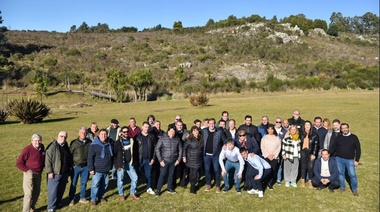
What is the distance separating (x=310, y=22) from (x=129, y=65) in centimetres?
7165

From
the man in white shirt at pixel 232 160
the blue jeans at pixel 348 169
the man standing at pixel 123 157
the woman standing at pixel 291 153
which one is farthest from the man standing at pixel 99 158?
the blue jeans at pixel 348 169

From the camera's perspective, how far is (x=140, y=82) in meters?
40.1

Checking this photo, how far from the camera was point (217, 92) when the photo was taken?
46406 mm

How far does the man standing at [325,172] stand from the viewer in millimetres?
8359

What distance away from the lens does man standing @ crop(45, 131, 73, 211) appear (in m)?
6.63

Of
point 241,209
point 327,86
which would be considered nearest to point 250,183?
point 241,209

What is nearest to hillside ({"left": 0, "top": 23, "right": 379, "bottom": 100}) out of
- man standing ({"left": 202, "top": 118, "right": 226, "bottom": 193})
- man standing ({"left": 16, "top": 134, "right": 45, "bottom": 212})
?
man standing ({"left": 202, "top": 118, "right": 226, "bottom": 193})

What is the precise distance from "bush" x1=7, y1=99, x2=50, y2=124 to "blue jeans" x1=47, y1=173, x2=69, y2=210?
664 inches

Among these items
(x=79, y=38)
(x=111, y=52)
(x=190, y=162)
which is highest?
(x=79, y=38)

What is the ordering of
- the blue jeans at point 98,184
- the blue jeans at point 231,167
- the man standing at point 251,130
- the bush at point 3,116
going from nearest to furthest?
1. the blue jeans at point 98,184
2. the blue jeans at point 231,167
3. the man standing at point 251,130
4. the bush at point 3,116

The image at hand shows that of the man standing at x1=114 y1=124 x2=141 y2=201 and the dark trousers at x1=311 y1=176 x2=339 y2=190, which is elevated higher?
the man standing at x1=114 y1=124 x2=141 y2=201

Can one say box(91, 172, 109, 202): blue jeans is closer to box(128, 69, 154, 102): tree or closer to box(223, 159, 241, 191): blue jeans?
box(223, 159, 241, 191): blue jeans

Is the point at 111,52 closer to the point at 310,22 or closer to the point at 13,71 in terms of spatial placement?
the point at 13,71

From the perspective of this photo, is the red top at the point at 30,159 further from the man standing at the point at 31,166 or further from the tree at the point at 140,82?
the tree at the point at 140,82
